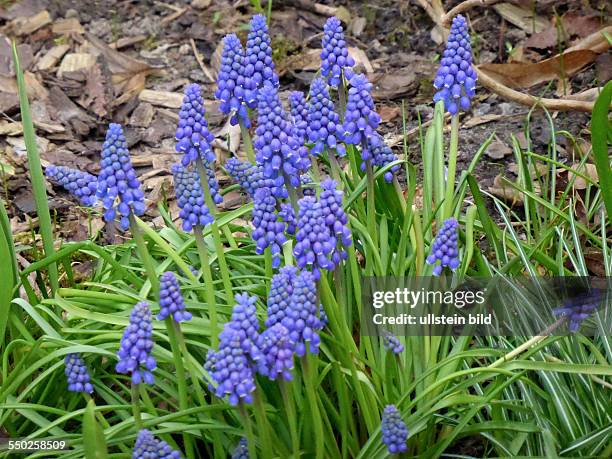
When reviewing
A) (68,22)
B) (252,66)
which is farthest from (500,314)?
(68,22)

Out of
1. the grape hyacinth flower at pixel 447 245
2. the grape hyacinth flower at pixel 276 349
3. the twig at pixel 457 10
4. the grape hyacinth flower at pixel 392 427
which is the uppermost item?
the twig at pixel 457 10

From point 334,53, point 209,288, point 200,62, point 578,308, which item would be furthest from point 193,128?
point 200,62

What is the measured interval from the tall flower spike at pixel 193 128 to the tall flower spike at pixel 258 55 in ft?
1.16

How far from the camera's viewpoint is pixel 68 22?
Answer: 8.09 m

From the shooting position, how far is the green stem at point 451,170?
4.12 metres

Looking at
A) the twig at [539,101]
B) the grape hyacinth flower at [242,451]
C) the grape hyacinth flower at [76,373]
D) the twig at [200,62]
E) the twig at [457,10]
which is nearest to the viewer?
the grape hyacinth flower at [242,451]

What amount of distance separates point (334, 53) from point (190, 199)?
930 mm

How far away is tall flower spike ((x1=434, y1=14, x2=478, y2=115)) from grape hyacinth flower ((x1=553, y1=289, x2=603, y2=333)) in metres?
0.96

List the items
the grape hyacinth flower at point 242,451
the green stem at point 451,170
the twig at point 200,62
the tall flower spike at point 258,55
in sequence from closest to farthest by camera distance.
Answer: the grape hyacinth flower at point 242,451 < the tall flower spike at point 258,55 < the green stem at point 451,170 < the twig at point 200,62

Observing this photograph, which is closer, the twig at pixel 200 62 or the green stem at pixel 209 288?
the green stem at pixel 209 288

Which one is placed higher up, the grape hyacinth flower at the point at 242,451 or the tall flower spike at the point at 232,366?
the tall flower spike at the point at 232,366

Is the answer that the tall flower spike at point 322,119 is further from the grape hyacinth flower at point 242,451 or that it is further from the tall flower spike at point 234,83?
the grape hyacinth flower at point 242,451

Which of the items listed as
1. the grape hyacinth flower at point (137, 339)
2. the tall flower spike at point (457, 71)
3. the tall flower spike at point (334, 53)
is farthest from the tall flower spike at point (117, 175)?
the tall flower spike at point (457, 71)

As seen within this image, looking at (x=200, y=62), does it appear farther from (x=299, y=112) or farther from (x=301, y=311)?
(x=301, y=311)
